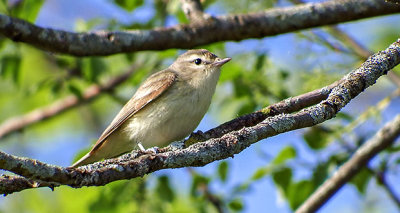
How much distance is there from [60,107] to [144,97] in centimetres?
240

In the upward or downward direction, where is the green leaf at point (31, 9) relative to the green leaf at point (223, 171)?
upward

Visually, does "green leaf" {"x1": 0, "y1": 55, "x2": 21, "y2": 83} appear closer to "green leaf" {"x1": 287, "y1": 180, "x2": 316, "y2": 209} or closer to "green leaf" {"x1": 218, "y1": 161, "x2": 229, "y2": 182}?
"green leaf" {"x1": 218, "y1": 161, "x2": 229, "y2": 182}

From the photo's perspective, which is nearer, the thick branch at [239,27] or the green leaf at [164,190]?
the thick branch at [239,27]

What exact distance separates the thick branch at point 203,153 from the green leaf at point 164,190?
2.77m

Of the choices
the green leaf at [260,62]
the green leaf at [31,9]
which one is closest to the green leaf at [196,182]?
the green leaf at [260,62]

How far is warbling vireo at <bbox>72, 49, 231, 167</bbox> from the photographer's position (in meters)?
4.93

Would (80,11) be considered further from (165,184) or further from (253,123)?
(253,123)

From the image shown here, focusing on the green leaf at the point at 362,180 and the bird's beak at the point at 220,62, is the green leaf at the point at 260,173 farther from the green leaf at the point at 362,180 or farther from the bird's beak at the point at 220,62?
the bird's beak at the point at 220,62

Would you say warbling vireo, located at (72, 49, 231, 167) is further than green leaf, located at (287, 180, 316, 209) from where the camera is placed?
No

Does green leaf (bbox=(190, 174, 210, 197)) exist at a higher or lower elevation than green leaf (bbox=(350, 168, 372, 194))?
higher

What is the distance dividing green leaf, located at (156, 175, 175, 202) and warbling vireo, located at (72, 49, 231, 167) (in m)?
0.56

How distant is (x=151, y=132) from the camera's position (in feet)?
16.5

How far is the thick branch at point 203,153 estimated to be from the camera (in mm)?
2281

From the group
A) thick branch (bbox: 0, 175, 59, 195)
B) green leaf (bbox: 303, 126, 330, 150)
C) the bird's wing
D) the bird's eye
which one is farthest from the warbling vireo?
thick branch (bbox: 0, 175, 59, 195)
